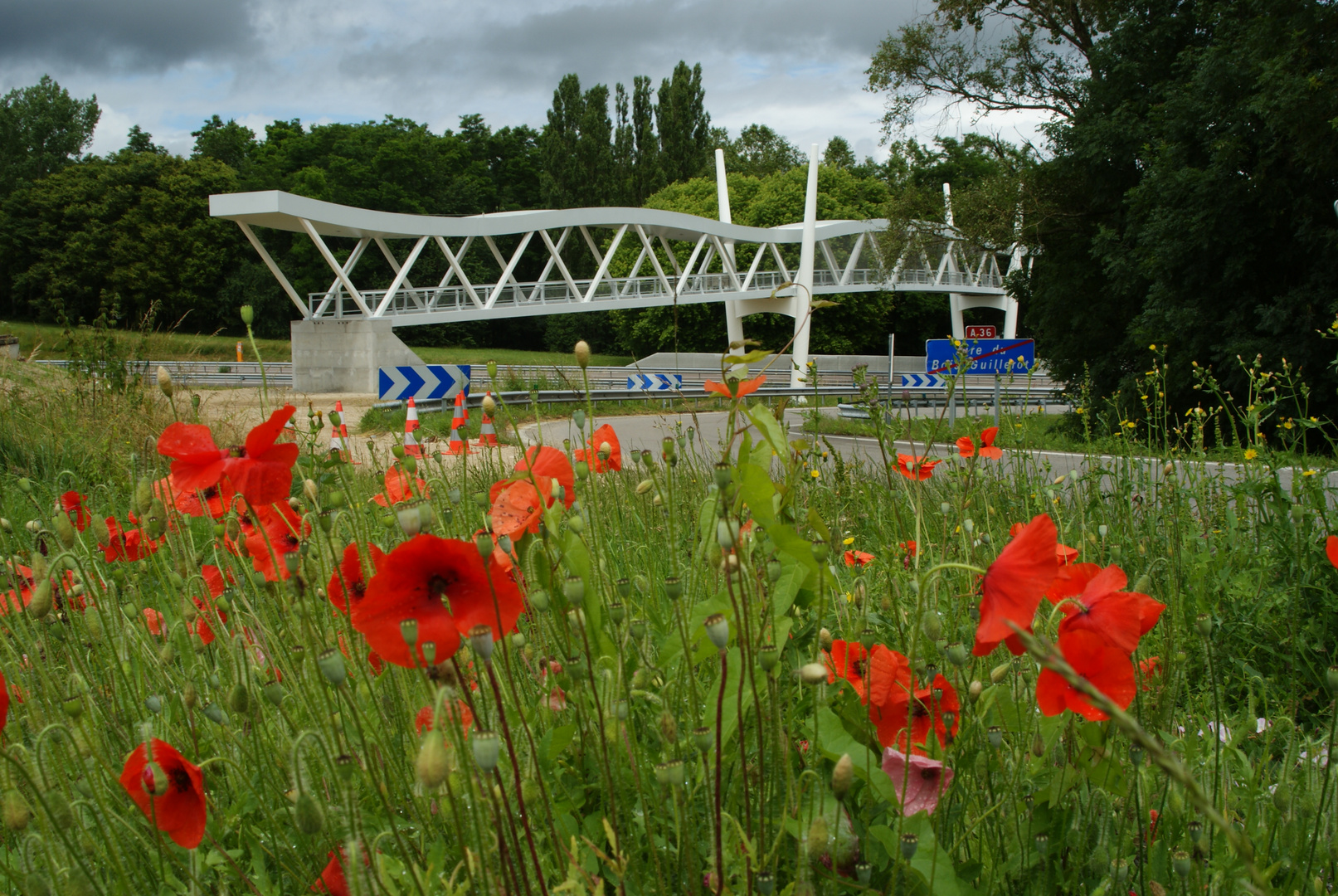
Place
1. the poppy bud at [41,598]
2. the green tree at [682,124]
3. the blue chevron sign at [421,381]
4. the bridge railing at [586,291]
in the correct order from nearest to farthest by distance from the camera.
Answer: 1. the poppy bud at [41,598]
2. the blue chevron sign at [421,381]
3. the bridge railing at [586,291]
4. the green tree at [682,124]

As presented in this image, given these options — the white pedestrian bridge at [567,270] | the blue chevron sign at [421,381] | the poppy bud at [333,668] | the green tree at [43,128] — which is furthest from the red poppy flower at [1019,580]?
the green tree at [43,128]

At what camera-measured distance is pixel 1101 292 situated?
13406 millimetres

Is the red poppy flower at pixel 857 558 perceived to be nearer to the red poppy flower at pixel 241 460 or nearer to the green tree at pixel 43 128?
the red poppy flower at pixel 241 460

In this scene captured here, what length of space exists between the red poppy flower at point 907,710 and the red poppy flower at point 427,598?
1.63 ft

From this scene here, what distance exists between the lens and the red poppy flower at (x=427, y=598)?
0.74 m

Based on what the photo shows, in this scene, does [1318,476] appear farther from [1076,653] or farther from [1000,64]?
[1000,64]

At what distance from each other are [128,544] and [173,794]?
110cm

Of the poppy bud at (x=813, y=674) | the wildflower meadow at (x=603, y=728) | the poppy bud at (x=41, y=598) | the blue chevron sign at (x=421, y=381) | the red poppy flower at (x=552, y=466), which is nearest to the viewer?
the poppy bud at (x=813, y=674)

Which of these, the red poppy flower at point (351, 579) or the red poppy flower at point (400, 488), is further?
the red poppy flower at point (400, 488)

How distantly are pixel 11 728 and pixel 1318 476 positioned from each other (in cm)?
312

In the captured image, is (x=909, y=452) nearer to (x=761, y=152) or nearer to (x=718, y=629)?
(x=718, y=629)

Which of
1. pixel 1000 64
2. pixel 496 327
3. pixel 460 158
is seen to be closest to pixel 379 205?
pixel 460 158

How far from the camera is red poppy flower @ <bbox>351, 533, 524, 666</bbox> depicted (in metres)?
0.74

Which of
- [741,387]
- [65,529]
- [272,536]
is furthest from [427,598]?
[272,536]
